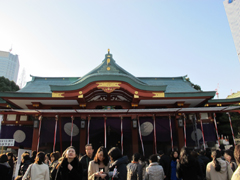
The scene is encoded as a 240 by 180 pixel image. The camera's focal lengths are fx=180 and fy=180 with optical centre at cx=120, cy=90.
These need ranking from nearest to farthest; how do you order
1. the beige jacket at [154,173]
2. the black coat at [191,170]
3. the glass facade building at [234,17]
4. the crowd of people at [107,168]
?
the crowd of people at [107,168] < the black coat at [191,170] < the beige jacket at [154,173] < the glass facade building at [234,17]

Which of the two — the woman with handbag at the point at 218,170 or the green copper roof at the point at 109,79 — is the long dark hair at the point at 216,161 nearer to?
the woman with handbag at the point at 218,170

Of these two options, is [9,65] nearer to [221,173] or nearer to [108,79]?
[108,79]

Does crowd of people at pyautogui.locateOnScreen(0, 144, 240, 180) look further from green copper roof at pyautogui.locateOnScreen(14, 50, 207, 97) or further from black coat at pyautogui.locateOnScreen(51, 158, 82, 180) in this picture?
green copper roof at pyautogui.locateOnScreen(14, 50, 207, 97)

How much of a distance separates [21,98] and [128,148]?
24.0ft

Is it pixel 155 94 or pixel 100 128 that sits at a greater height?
pixel 155 94

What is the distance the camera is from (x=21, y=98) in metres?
10.5

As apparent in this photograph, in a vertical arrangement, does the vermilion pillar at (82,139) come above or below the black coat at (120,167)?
above

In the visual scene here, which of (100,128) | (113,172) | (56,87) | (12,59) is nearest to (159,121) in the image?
(100,128)

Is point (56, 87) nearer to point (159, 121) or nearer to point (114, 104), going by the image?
point (114, 104)

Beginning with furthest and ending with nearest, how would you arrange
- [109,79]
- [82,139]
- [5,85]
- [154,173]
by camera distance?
[5,85] → [82,139] → [109,79] → [154,173]

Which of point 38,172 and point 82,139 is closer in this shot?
point 38,172

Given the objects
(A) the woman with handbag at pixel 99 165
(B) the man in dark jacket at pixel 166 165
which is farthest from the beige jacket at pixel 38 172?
(B) the man in dark jacket at pixel 166 165

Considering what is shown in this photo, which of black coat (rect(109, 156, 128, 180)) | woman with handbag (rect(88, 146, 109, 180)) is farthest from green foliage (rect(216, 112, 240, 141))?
woman with handbag (rect(88, 146, 109, 180))

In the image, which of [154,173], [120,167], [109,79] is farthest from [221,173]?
[109,79]
